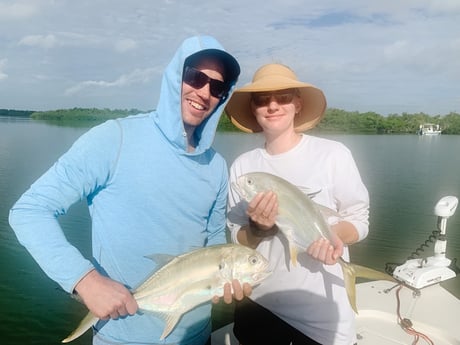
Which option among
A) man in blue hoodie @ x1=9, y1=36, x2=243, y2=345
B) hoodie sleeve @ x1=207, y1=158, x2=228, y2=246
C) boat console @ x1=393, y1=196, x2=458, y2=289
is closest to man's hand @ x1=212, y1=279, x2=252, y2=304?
man in blue hoodie @ x1=9, y1=36, x2=243, y2=345

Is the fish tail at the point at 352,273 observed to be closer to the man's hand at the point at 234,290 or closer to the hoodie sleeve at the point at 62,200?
the man's hand at the point at 234,290

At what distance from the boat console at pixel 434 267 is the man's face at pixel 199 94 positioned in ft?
14.3

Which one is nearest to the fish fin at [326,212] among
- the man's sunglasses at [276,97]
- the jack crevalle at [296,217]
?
the jack crevalle at [296,217]

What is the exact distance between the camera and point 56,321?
10.8 m

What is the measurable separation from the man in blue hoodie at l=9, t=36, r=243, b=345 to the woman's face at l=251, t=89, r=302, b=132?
33 centimetres

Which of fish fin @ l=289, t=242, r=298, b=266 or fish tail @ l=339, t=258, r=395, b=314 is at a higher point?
fish fin @ l=289, t=242, r=298, b=266

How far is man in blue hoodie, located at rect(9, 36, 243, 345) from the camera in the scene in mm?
2365

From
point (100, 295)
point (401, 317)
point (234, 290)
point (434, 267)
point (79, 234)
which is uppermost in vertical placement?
point (100, 295)

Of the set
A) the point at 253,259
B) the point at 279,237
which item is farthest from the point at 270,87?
the point at 253,259

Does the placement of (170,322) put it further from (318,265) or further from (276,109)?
(276,109)

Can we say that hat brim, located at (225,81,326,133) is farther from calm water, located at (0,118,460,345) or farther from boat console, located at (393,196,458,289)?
calm water, located at (0,118,460,345)

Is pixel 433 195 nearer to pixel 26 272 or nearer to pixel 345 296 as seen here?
pixel 26 272

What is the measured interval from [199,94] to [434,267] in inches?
184

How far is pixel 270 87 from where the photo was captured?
327 cm
